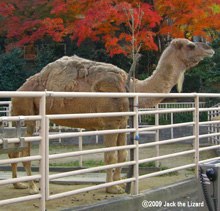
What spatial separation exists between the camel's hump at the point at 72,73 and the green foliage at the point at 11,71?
1326cm

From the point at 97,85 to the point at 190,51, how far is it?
1.92m

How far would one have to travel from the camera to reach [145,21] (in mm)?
15805

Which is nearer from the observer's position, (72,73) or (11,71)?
(72,73)

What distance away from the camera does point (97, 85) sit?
698cm

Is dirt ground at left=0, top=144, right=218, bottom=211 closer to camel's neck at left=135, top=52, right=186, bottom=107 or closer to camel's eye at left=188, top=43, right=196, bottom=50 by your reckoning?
camel's neck at left=135, top=52, right=186, bottom=107

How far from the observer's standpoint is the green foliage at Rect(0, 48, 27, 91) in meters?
20.1

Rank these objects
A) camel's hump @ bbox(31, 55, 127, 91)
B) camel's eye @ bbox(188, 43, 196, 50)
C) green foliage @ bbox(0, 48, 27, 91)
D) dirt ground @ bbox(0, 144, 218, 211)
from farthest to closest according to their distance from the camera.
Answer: green foliage @ bbox(0, 48, 27, 91) < camel's eye @ bbox(188, 43, 196, 50) < camel's hump @ bbox(31, 55, 127, 91) < dirt ground @ bbox(0, 144, 218, 211)

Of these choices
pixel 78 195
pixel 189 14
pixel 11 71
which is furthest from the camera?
pixel 11 71

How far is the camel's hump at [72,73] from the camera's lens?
7.03 m

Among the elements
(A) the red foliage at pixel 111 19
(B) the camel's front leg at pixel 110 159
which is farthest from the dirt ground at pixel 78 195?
(A) the red foliage at pixel 111 19

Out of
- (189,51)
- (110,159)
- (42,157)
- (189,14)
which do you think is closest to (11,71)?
(189,14)

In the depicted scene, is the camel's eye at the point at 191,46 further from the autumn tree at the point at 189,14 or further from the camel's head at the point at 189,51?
the autumn tree at the point at 189,14

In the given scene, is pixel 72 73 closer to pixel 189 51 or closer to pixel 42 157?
pixel 189 51

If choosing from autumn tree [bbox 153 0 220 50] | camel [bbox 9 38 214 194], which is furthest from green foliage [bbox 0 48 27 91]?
camel [bbox 9 38 214 194]
